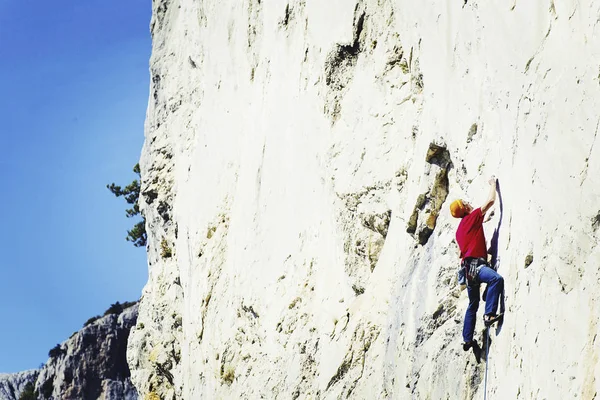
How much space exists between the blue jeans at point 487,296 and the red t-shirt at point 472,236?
0.27 m

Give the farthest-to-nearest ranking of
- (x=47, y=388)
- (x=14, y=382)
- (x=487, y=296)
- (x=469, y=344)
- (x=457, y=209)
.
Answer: (x=14, y=382) < (x=47, y=388) < (x=457, y=209) < (x=469, y=344) < (x=487, y=296)

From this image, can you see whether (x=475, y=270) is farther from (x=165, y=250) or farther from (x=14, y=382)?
(x=14, y=382)

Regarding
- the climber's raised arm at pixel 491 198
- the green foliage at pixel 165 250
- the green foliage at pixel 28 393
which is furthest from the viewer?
the green foliage at pixel 28 393

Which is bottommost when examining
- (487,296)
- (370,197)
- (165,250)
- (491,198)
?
(487,296)

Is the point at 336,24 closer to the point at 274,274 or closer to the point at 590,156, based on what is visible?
the point at 274,274

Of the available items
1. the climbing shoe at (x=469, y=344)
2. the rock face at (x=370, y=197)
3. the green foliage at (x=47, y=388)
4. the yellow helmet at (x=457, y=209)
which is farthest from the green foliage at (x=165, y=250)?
the green foliage at (x=47, y=388)

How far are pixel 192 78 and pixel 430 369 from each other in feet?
54.7

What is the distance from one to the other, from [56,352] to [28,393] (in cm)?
324

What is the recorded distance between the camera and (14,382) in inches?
2872

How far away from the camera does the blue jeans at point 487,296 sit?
10988mm

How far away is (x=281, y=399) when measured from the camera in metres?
17.1

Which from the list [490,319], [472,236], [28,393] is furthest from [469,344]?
[28,393]

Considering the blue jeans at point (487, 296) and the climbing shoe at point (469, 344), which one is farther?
the climbing shoe at point (469, 344)

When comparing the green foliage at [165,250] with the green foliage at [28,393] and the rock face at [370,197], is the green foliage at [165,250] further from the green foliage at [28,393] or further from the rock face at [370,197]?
the green foliage at [28,393]
